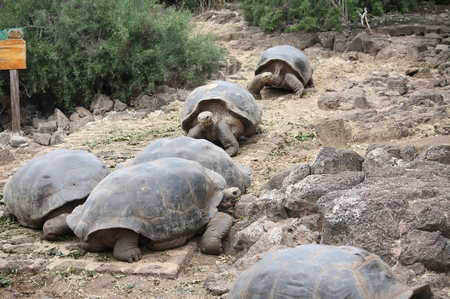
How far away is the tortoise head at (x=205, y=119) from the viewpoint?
7059mm

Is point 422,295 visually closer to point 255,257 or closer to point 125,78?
point 255,257

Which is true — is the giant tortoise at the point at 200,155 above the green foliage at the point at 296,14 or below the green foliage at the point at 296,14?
above

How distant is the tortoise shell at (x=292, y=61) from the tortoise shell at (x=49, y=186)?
5501mm

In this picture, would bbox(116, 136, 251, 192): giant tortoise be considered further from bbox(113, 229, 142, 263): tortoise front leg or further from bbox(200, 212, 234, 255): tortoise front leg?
bbox(113, 229, 142, 263): tortoise front leg

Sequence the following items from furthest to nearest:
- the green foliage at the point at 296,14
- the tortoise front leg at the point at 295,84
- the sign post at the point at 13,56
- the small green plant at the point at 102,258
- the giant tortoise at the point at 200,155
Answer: the green foliage at the point at 296,14
the tortoise front leg at the point at 295,84
the sign post at the point at 13,56
the giant tortoise at the point at 200,155
the small green plant at the point at 102,258

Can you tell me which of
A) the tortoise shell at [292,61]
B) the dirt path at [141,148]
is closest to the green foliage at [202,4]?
the dirt path at [141,148]

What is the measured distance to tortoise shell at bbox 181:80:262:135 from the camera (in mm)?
7297

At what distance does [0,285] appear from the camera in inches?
161

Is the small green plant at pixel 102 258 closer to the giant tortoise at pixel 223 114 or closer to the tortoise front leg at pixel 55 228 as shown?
the tortoise front leg at pixel 55 228

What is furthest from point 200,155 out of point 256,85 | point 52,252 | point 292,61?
point 292,61

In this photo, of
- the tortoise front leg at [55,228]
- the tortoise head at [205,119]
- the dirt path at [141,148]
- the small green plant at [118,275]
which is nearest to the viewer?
the dirt path at [141,148]

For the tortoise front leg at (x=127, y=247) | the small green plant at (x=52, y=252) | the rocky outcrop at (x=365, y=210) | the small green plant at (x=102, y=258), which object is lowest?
the small green plant at (x=52, y=252)

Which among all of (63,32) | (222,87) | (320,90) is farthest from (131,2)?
(222,87)

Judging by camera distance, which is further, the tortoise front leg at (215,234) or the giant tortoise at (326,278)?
the tortoise front leg at (215,234)
